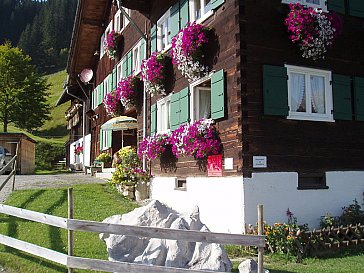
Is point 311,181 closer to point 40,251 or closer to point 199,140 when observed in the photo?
point 199,140

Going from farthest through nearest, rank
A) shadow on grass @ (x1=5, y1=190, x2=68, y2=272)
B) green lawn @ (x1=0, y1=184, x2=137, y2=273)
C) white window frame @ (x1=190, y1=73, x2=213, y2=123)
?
white window frame @ (x1=190, y1=73, x2=213, y2=123) → green lawn @ (x1=0, y1=184, x2=137, y2=273) → shadow on grass @ (x1=5, y1=190, x2=68, y2=272)

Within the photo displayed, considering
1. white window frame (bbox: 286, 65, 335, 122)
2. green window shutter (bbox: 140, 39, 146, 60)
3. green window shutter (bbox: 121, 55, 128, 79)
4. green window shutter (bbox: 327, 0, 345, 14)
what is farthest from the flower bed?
green window shutter (bbox: 121, 55, 128, 79)

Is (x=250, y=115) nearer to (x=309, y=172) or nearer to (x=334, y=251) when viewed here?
(x=309, y=172)

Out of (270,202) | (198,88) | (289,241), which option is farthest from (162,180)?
(289,241)

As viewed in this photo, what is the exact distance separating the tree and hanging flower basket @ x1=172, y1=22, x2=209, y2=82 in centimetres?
3455

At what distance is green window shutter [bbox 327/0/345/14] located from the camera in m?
10.2

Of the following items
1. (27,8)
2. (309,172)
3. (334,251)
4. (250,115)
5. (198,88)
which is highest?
(27,8)

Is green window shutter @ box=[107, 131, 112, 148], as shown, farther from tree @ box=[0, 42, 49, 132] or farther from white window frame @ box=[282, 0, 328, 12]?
tree @ box=[0, 42, 49, 132]

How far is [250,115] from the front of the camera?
350 inches

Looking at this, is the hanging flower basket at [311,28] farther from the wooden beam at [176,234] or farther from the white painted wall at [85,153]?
the white painted wall at [85,153]

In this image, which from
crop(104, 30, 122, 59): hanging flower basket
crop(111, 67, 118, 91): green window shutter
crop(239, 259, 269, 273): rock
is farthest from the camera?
crop(111, 67, 118, 91): green window shutter

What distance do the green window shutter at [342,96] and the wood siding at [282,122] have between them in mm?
158

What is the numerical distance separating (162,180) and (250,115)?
4819 millimetres

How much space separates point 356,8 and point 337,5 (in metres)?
0.66
